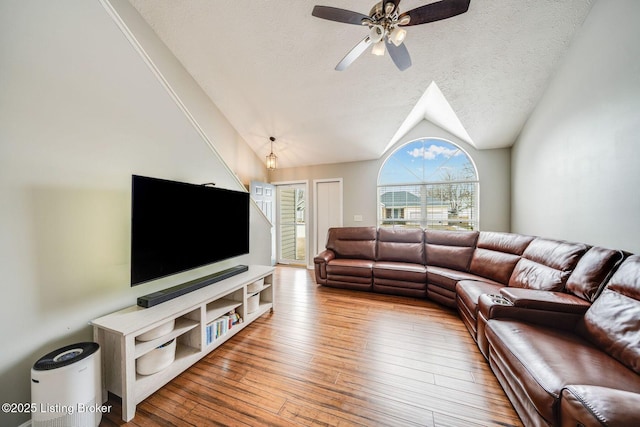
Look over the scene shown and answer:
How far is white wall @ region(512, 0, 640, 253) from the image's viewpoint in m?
1.63

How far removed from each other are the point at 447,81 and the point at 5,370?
4531mm

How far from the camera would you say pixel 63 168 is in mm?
1338

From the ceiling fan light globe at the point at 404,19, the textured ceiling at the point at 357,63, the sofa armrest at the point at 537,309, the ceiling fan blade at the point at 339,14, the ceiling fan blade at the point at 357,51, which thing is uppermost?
the textured ceiling at the point at 357,63

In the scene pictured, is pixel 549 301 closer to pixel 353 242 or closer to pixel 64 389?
pixel 353 242

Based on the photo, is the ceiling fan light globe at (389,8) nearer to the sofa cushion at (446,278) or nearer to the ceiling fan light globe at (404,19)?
the ceiling fan light globe at (404,19)

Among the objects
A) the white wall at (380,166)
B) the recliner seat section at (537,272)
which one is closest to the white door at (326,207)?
the white wall at (380,166)

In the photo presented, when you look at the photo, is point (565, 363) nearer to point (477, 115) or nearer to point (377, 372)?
point (377, 372)

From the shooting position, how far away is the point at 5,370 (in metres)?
1.12

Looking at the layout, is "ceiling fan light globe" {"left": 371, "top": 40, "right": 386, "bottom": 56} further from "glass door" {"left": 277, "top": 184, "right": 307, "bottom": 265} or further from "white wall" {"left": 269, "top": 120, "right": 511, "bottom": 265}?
"glass door" {"left": 277, "top": 184, "right": 307, "bottom": 265}

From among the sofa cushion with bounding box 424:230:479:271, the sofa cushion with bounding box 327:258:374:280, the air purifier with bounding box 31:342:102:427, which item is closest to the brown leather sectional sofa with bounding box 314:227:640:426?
the sofa cushion with bounding box 424:230:479:271

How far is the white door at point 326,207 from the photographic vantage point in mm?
4832

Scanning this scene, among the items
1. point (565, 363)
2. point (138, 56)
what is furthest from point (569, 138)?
point (138, 56)

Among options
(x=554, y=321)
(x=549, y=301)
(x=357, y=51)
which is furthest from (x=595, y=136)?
(x=357, y=51)

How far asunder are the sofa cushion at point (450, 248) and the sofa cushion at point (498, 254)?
117mm
